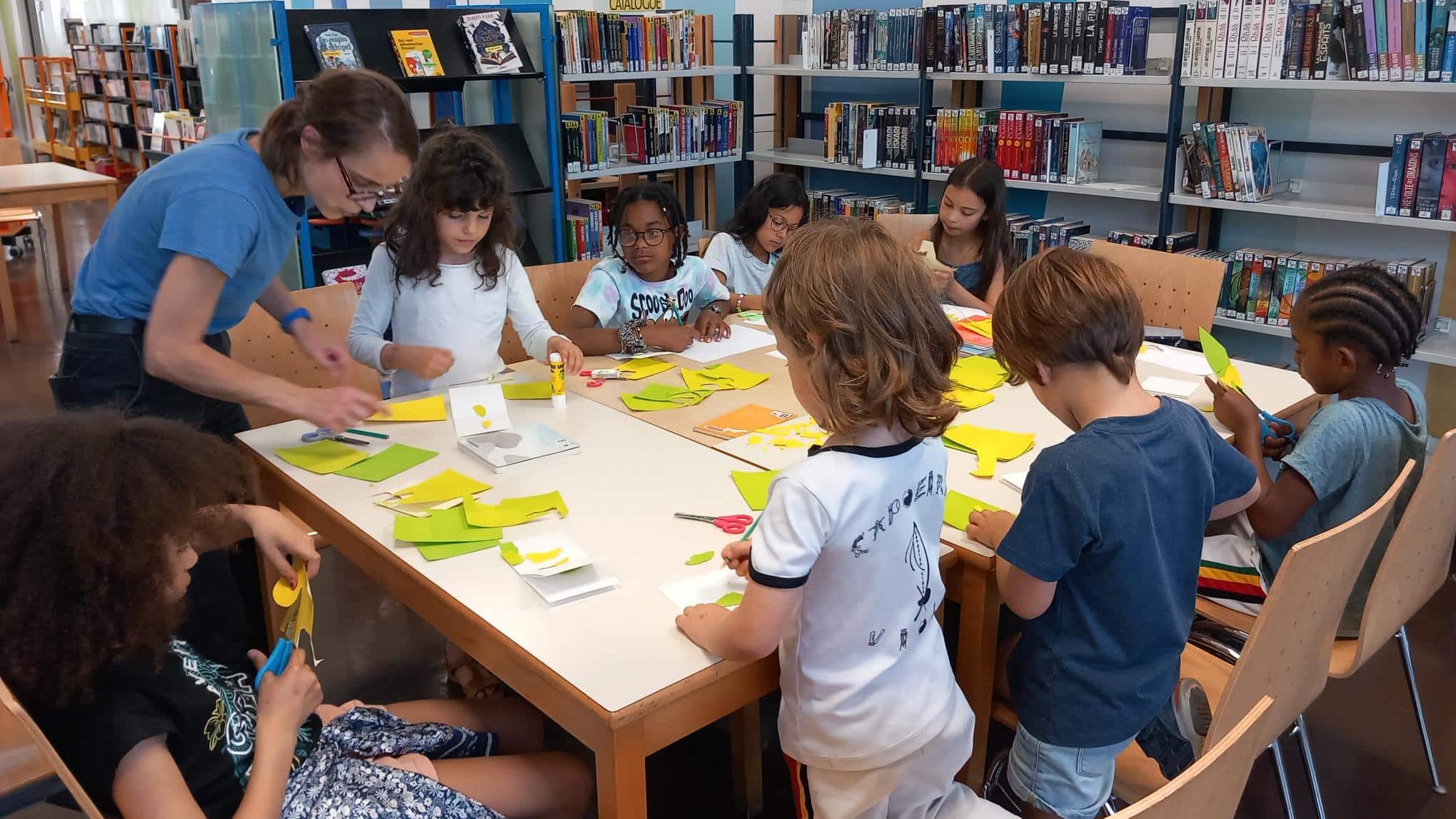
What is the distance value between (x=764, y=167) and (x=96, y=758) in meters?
4.95

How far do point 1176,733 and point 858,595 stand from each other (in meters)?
0.63

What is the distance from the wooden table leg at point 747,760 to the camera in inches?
75.5

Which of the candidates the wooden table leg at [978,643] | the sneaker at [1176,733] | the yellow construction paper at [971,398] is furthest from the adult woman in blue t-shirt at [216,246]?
the sneaker at [1176,733]

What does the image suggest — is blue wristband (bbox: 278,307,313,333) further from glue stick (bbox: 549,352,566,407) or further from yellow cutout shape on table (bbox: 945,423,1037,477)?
yellow cutout shape on table (bbox: 945,423,1037,477)

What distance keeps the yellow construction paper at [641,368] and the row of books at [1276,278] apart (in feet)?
7.30

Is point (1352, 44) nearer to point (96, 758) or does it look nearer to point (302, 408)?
point (302, 408)

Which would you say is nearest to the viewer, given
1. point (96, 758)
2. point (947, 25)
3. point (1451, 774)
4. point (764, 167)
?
point (96, 758)

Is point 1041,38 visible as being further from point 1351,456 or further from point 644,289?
point 1351,456

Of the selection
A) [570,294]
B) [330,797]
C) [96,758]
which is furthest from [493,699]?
[570,294]

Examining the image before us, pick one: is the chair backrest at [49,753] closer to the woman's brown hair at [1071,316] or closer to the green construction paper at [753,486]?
the green construction paper at [753,486]

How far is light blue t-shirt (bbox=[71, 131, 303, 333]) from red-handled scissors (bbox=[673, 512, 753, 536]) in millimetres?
870

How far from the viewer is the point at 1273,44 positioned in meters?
3.47

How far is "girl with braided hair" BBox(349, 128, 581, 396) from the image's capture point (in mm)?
2232

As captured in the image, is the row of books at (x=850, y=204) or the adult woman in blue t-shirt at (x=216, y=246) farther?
the row of books at (x=850, y=204)
